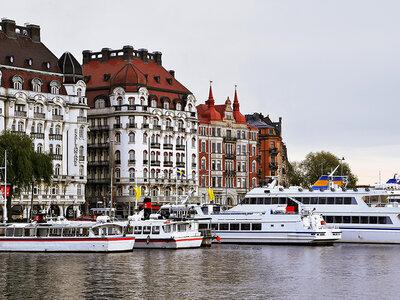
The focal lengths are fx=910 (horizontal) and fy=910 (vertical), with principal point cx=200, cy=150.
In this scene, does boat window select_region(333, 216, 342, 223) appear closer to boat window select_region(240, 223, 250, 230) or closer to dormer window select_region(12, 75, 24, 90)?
boat window select_region(240, 223, 250, 230)

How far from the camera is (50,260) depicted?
68.1m

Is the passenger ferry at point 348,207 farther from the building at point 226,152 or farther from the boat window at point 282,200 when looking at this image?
the building at point 226,152

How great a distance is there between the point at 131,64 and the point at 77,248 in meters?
76.7

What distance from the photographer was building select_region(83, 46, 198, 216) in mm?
143125

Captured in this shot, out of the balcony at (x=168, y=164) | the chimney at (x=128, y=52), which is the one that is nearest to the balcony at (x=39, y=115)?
the balcony at (x=168, y=164)

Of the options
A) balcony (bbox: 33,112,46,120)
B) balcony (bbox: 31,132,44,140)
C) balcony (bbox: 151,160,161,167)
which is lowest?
balcony (bbox: 151,160,161,167)

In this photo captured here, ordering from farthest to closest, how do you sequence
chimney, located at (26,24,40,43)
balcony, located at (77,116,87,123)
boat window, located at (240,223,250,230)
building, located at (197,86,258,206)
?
building, located at (197,86,258,206), chimney, located at (26,24,40,43), balcony, located at (77,116,87,123), boat window, located at (240,223,250,230)

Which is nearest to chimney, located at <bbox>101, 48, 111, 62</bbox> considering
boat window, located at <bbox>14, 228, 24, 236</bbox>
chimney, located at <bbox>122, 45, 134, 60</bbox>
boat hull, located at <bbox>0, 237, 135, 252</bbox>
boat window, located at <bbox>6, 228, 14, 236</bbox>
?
chimney, located at <bbox>122, 45, 134, 60</bbox>

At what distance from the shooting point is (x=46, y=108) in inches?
5044

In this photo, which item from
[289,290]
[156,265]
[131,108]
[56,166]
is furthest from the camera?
[131,108]

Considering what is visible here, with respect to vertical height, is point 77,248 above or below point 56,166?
below

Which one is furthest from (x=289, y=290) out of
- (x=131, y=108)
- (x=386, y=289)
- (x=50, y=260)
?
(x=131, y=108)

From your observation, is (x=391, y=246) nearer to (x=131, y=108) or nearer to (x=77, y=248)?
(x=77, y=248)

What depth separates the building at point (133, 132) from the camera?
143 meters
